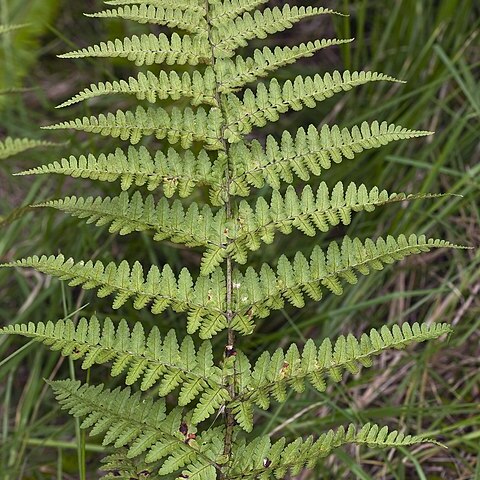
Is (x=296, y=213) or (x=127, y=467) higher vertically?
(x=296, y=213)

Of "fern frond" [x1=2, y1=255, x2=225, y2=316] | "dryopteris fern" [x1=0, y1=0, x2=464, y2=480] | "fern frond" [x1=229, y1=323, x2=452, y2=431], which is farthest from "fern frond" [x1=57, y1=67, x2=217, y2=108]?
"fern frond" [x1=229, y1=323, x2=452, y2=431]

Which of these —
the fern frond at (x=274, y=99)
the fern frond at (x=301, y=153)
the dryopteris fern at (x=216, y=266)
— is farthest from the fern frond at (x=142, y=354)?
the fern frond at (x=274, y=99)

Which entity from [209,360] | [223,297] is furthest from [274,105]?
[209,360]

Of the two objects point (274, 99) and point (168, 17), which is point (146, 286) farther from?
point (168, 17)

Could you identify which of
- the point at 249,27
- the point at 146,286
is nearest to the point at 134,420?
the point at 146,286

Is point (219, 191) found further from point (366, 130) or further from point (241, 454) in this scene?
point (241, 454)

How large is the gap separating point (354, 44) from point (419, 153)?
2.76ft

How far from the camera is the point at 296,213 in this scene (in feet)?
6.36

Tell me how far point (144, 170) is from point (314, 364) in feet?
2.11

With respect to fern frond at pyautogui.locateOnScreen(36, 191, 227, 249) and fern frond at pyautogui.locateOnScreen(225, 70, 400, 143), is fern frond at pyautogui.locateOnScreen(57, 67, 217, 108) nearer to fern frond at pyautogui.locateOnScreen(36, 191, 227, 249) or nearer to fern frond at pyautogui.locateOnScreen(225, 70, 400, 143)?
fern frond at pyautogui.locateOnScreen(225, 70, 400, 143)

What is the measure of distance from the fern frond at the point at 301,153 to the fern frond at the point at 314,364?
42 centimetres

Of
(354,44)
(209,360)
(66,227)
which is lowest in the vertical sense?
(66,227)

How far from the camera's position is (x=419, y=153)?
3211 mm

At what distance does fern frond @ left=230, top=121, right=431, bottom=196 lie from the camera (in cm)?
195
